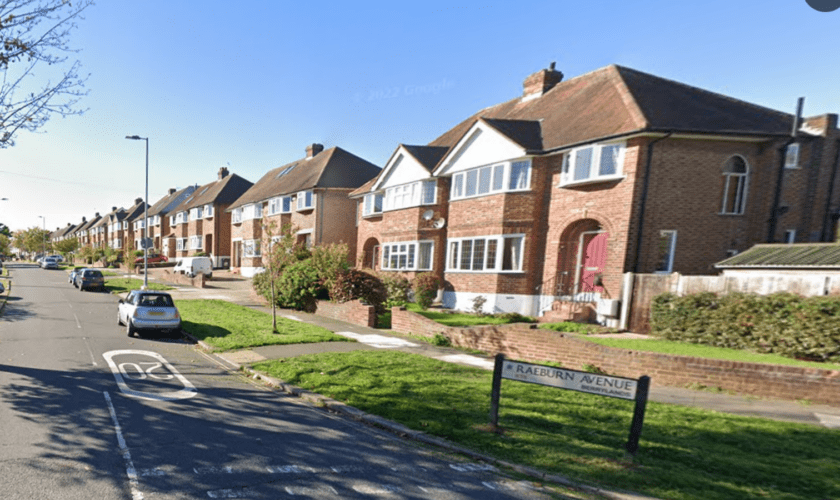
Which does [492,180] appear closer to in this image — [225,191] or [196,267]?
[196,267]

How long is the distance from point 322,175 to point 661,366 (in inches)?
1065

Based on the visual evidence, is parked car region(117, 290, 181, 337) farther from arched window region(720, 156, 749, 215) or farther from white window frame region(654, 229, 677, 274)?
arched window region(720, 156, 749, 215)

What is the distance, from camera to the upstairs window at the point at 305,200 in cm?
3045

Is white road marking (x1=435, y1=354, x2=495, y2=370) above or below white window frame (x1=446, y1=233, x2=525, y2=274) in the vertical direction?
below

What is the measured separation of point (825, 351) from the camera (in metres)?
8.25

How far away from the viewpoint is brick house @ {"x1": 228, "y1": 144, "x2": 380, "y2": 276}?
30.2 meters

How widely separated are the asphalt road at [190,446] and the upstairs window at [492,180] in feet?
40.0

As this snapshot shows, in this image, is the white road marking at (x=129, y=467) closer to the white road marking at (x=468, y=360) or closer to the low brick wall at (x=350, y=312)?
the white road marking at (x=468, y=360)

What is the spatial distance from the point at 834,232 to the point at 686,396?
13.4 m

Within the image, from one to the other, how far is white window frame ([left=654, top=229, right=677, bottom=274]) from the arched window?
80.5 inches

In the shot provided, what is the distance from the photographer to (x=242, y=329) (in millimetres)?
13117

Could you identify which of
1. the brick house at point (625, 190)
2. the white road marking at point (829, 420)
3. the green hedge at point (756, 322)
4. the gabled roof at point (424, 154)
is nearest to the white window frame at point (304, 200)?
the gabled roof at point (424, 154)

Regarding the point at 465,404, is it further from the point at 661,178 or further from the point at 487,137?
the point at 487,137

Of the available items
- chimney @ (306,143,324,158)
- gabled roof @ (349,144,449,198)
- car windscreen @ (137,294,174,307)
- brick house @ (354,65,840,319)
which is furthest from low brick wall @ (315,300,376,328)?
chimney @ (306,143,324,158)
